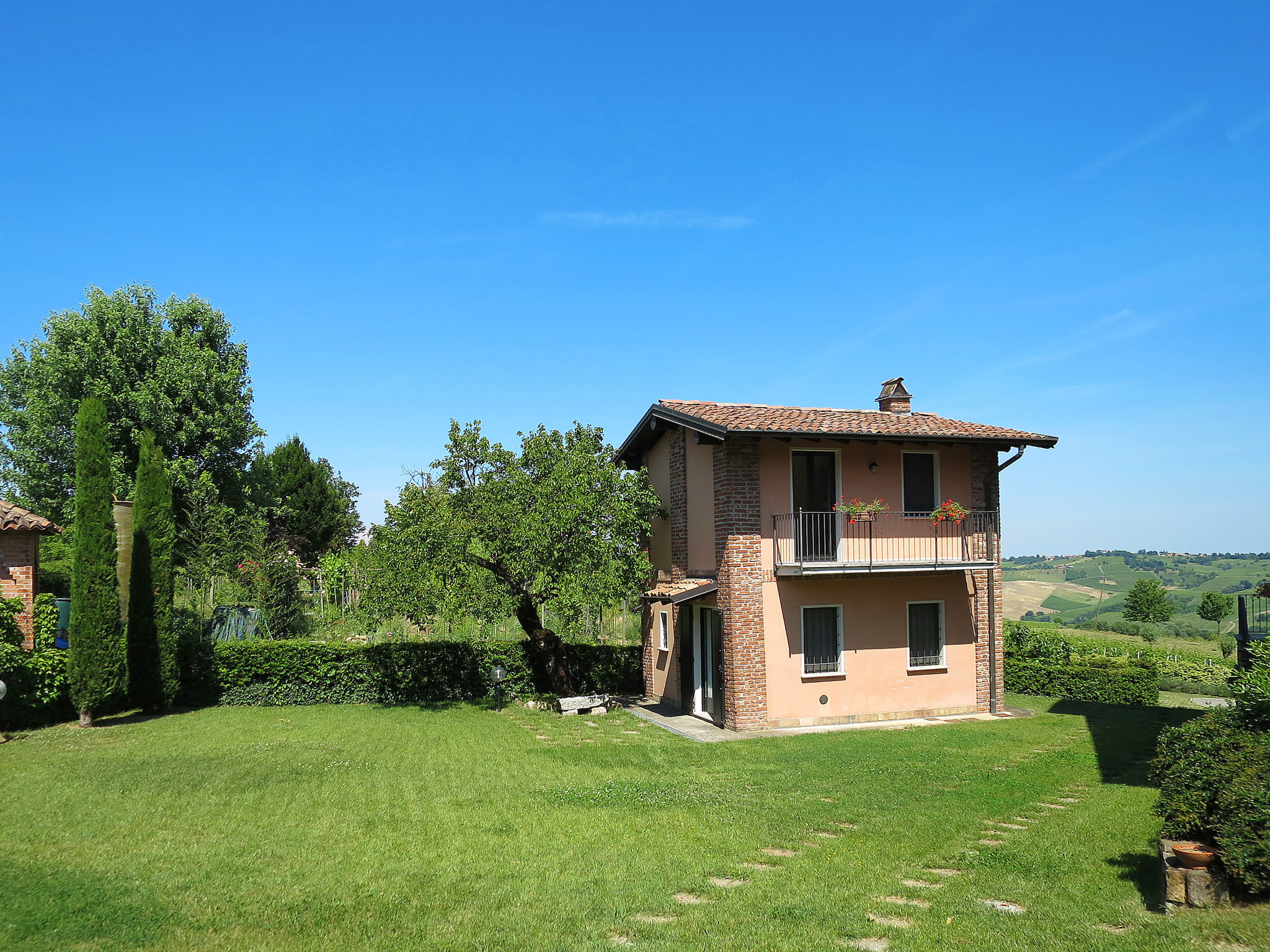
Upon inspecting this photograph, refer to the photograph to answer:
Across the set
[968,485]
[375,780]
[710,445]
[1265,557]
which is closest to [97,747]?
[375,780]

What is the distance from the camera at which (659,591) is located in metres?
18.2

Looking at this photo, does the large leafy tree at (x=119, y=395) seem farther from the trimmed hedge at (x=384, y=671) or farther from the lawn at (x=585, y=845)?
the lawn at (x=585, y=845)

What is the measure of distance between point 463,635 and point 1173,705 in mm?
18237

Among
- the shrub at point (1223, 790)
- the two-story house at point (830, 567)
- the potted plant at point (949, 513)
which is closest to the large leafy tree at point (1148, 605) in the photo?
the two-story house at point (830, 567)

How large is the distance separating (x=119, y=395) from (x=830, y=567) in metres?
24.0

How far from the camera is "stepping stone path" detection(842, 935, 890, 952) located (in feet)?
18.8

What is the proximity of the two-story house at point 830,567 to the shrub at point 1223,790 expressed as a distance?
27.3 feet

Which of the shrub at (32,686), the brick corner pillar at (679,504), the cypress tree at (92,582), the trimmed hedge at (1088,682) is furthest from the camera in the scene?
the trimmed hedge at (1088,682)

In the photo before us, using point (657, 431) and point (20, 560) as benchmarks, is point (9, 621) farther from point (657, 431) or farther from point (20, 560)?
point (657, 431)

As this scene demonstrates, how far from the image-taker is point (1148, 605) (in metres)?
30.1

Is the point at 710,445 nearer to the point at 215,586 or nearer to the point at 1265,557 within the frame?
the point at 215,586

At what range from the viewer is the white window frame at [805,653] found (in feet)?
52.9

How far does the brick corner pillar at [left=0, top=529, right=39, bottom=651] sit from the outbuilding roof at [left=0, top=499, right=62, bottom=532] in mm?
183

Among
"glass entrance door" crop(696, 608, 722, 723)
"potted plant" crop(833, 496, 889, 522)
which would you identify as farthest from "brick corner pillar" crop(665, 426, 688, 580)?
"potted plant" crop(833, 496, 889, 522)
